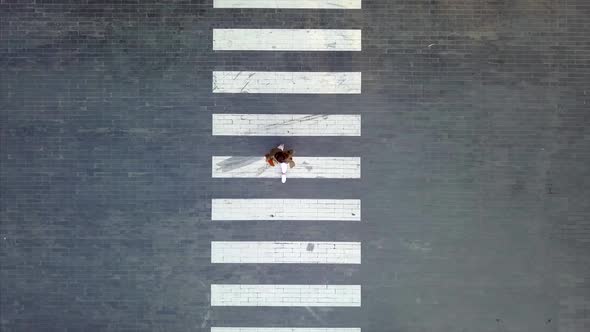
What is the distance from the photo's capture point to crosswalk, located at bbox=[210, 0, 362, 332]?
33.7ft

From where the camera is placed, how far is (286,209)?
1032 centimetres

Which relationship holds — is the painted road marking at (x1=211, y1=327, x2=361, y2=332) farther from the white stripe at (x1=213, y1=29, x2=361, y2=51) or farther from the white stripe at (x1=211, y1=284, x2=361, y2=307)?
the white stripe at (x1=213, y1=29, x2=361, y2=51)

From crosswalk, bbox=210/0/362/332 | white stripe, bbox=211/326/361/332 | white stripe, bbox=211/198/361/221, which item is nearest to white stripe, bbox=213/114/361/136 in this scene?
crosswalk, bbox=210/0/362/332

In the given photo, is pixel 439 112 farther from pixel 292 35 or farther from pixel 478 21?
pixel 292 35

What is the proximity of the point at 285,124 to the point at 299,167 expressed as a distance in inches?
35.4

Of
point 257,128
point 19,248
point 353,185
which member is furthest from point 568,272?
point 19,248

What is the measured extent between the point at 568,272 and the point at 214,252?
7.09 metres

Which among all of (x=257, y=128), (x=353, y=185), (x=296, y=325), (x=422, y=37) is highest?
(x=422, y=37)

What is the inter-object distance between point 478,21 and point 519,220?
4046mm

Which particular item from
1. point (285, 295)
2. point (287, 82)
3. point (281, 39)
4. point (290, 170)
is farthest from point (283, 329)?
point (281, 39)

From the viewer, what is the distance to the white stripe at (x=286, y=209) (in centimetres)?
1030

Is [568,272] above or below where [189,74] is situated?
below

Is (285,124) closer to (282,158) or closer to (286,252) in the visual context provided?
(282,158)

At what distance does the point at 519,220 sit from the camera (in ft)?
33.8
